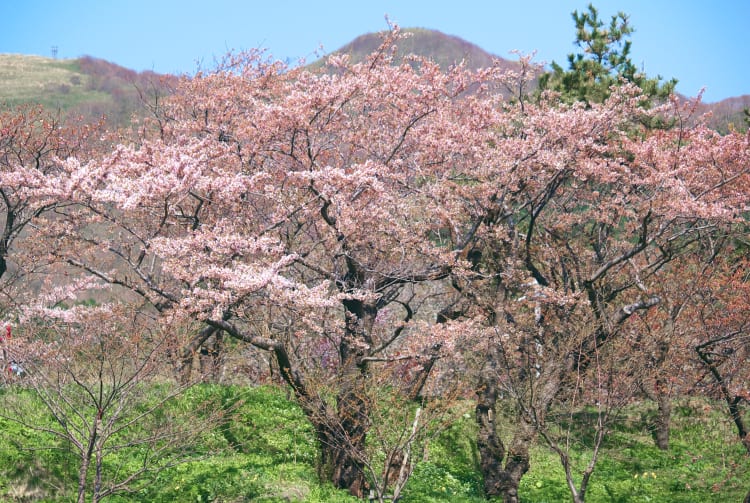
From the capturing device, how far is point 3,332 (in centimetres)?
1397

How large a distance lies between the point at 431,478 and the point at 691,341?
6.64 metres

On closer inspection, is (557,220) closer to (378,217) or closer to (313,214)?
(378,217)

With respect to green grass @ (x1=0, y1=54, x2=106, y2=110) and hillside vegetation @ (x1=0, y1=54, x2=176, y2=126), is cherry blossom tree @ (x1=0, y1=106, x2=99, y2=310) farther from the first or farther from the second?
green grass @ (x1=0, y1=54, x2=106, y2=110)

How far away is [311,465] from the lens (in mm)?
13039

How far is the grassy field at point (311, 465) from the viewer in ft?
34.6

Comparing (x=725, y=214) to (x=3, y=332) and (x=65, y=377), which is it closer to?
(x=65, y=377)

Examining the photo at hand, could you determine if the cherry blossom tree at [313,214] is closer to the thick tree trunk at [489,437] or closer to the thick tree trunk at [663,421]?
the thick tree trunk at [489,437]

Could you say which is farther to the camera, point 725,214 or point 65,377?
point 725,214

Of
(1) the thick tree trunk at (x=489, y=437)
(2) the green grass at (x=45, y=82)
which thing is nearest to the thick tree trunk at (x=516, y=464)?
(1) the thick tree trunk at (x=489, y=437)

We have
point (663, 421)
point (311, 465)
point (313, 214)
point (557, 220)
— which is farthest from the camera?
point (557, 220)

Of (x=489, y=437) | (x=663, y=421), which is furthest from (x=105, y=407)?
(x=663, y=421)

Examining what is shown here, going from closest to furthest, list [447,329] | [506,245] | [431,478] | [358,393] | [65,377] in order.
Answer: [65,377] → [358,393] → [447,329] → [431,478] → [506,245]

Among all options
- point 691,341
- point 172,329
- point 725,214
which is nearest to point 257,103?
point 172,329

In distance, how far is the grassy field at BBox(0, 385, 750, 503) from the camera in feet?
34.6
